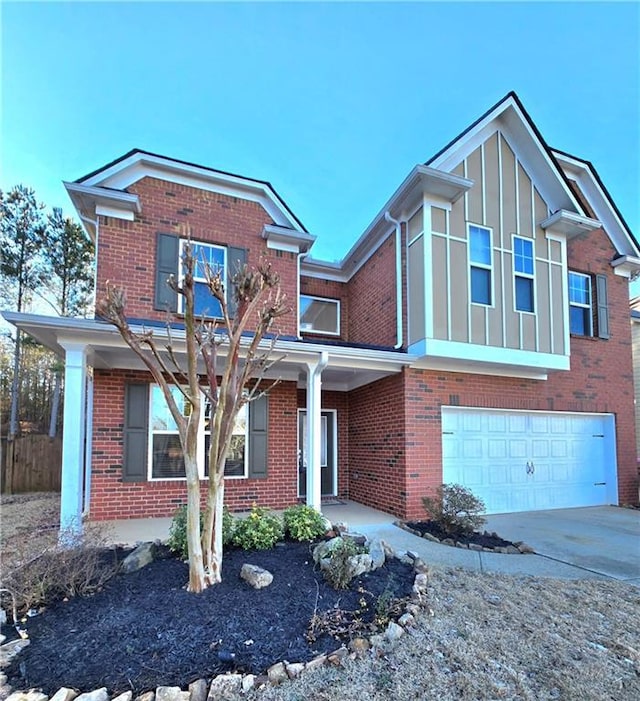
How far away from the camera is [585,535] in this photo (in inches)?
272

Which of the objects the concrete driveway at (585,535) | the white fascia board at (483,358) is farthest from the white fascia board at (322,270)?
the concrete driveway at (585,535)

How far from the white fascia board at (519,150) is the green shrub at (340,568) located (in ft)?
23.2

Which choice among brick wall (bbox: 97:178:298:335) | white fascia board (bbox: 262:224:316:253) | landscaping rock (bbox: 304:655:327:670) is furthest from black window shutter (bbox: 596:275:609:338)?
landscaping rock (bbox: 304:655:327:670)

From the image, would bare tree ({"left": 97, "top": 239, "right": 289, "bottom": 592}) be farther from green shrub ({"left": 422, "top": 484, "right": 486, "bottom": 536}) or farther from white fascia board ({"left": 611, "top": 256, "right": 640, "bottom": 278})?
white fascia board ({"left": 611, "top": 256, "right": 640, "bottom": 278})

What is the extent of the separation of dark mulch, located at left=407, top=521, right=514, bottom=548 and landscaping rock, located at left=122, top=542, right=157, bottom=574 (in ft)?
12.8

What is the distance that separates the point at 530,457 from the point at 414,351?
11.8ft

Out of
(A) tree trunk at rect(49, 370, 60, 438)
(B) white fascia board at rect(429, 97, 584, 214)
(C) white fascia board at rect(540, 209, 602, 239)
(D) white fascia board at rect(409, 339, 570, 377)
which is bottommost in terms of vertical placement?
(A) tree trunk at rect(49, 370, 60, 438)

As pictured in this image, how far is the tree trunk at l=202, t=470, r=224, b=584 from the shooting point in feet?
12.7

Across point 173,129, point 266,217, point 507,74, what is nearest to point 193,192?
point 266,217

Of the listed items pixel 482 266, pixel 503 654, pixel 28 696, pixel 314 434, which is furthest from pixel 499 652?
pixel 482 266

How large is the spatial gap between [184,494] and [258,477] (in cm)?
136

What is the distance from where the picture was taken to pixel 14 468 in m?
11.1

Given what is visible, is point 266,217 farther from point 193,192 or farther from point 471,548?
point 471,548

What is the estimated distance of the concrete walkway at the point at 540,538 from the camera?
5.19 metres
